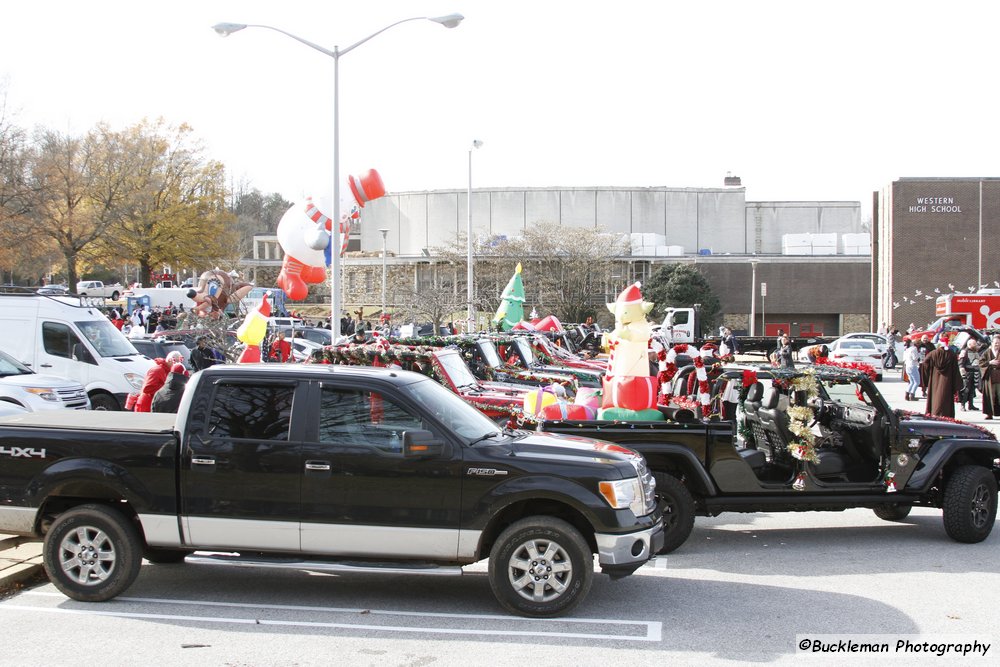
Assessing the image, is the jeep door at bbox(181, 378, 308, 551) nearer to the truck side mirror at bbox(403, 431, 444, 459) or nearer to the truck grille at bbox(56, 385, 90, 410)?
the truck side mirror at bbox(403, 431, 444, 459)

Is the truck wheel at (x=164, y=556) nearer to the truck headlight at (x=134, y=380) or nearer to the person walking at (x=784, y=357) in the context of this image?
the person walking at (x=784, y=357)

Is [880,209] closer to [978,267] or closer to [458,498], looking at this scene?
[978,267]

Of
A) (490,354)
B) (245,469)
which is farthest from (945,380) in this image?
(245,469)

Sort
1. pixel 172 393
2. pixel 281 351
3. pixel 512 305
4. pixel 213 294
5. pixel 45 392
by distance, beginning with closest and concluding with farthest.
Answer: pixel 172 393 → pixel 45 392 → pixel 281 351 → pixel 512 305 → pixel 213 294

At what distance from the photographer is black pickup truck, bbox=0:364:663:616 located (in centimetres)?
659

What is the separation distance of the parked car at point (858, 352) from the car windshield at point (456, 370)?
21946 millimetres

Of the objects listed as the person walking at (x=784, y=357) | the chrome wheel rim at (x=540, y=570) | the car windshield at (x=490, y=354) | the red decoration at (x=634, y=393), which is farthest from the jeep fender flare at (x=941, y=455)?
the car windshield at (x=490, y=354)

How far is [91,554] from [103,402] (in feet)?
36.3

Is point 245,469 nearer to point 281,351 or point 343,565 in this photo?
point 343,565

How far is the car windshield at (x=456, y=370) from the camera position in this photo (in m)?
13.2

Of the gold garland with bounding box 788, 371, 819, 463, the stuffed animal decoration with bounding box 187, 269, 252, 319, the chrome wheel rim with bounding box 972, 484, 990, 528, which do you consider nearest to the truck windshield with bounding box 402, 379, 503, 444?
the gold garland with bounding box 788, 371, 819, 463

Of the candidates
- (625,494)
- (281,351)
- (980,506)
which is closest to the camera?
(625,494)

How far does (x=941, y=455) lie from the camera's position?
895cm

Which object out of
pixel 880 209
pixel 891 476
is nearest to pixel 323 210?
pixel 891 476
